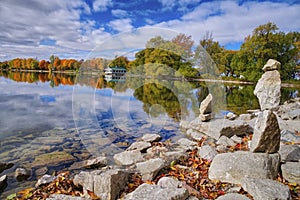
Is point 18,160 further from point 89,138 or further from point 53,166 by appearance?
point 89,138

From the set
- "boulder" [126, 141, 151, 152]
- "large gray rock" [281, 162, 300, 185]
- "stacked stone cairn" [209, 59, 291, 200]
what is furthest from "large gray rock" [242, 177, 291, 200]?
"boulder" [126, 141, 151, 152]

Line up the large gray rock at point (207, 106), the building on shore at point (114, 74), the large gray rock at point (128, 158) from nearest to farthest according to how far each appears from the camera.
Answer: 1. the large gray rock at point (128, 158)
2. the building on shore at point (114, 74)
3. the large gray rock at point (207, 106)

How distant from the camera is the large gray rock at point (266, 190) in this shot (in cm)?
196

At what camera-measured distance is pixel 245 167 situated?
2.52m

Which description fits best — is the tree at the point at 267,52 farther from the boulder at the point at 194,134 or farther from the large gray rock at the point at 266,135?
the large gray rock at the point at 266,135

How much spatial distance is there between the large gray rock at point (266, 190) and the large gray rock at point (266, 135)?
0.63 meters

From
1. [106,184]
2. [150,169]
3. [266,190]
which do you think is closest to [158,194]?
[106,184]

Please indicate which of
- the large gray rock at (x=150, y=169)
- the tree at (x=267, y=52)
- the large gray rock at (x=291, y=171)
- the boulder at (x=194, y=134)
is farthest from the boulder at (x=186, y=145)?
the tree at (x=267, y=52)

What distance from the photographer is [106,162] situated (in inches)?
152

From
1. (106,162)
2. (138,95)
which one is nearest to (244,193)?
(106,162)

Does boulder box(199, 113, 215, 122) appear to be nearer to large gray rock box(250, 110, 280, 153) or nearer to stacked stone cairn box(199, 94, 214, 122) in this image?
stacked stone cairn box(199, 94, 214, 122)

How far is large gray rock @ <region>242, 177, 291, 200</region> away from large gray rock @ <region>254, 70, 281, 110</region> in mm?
2652

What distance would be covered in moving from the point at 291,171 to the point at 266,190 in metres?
0.80

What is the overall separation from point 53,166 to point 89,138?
4.19 ft
